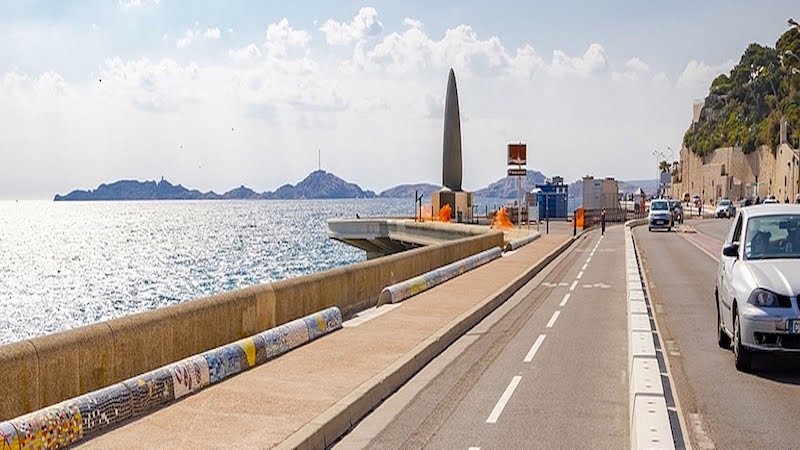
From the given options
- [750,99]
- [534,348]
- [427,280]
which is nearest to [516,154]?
[427,280]

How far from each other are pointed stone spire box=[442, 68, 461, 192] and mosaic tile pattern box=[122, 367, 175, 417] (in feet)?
226

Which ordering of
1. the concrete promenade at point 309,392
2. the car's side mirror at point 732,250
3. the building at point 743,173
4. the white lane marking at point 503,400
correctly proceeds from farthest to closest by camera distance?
the building at point 743,173, the car's side mirror at point 732,250, the white lane marking at point 503,400, the concrete promenade at point 309,392

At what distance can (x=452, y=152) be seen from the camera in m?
78.7

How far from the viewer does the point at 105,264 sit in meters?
82.3

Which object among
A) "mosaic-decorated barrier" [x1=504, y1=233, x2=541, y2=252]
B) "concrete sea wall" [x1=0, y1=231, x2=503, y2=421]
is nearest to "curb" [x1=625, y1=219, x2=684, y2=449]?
"concrete sea wall" [x1=0, y1=231, x2=503, y2=421]

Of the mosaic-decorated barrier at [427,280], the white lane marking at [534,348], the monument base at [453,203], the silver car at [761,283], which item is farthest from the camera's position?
the monument base at [453,203]

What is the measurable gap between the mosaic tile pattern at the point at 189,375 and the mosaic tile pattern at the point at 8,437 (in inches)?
100

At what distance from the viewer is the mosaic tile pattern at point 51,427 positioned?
6.92m

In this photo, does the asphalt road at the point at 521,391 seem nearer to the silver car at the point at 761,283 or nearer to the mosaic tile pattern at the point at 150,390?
the silver car at the point at 761,283

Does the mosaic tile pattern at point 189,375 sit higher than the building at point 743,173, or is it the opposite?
the building at point 743,173

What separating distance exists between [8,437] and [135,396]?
1899mm

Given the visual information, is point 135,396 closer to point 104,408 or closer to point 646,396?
point 104,408

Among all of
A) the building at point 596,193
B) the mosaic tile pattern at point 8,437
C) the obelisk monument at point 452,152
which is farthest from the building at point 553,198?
the mosaic tile pattern at point 8,437

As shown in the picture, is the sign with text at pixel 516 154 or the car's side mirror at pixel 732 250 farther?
the sign with text at pixel 516 154
